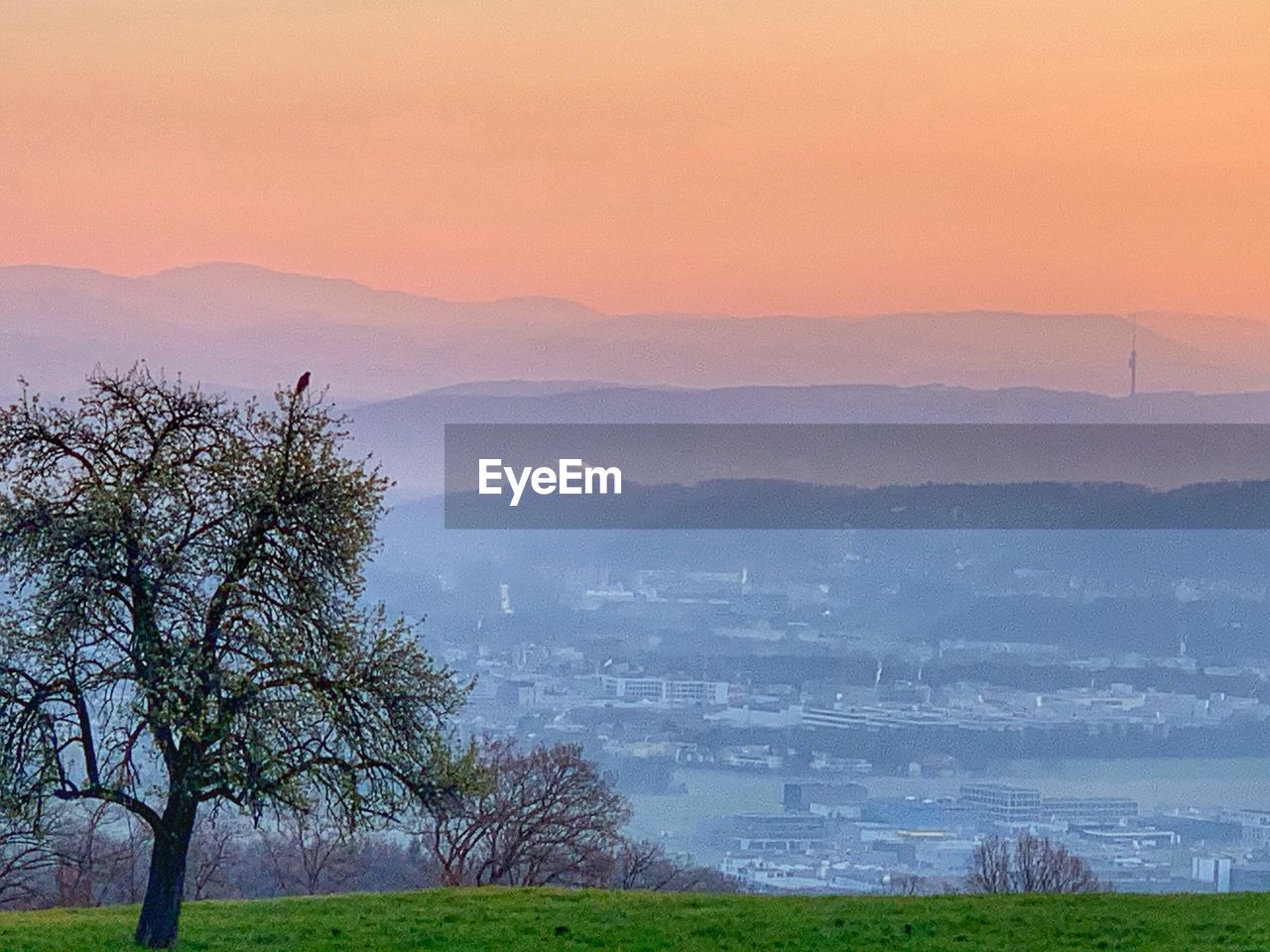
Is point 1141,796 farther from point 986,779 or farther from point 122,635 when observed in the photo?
point 122,635

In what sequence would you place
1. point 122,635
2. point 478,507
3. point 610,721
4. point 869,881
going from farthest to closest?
1. point 478,507
2. point 610,721
3. point 869,881
4. point 122,635

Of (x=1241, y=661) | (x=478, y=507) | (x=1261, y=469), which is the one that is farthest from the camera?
(x=1261, y=469)

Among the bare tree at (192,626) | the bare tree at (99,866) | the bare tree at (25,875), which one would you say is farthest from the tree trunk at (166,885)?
the bare tree at (99,866)

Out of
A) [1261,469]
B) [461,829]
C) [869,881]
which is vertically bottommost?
[869,881]

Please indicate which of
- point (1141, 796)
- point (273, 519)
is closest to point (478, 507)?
point (1141, 796)

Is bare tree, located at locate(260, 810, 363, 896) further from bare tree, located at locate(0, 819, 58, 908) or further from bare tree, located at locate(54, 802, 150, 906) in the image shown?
bare tree, located at locate(0, 819, 58, 908)

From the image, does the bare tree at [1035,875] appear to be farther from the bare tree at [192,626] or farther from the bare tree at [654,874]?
the bare tree at [192,626]

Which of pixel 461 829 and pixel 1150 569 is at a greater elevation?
pixel 1150 569

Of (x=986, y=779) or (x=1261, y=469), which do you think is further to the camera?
(x=1261, y=469)

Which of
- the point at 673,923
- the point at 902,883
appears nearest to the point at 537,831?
the point at 673,923
